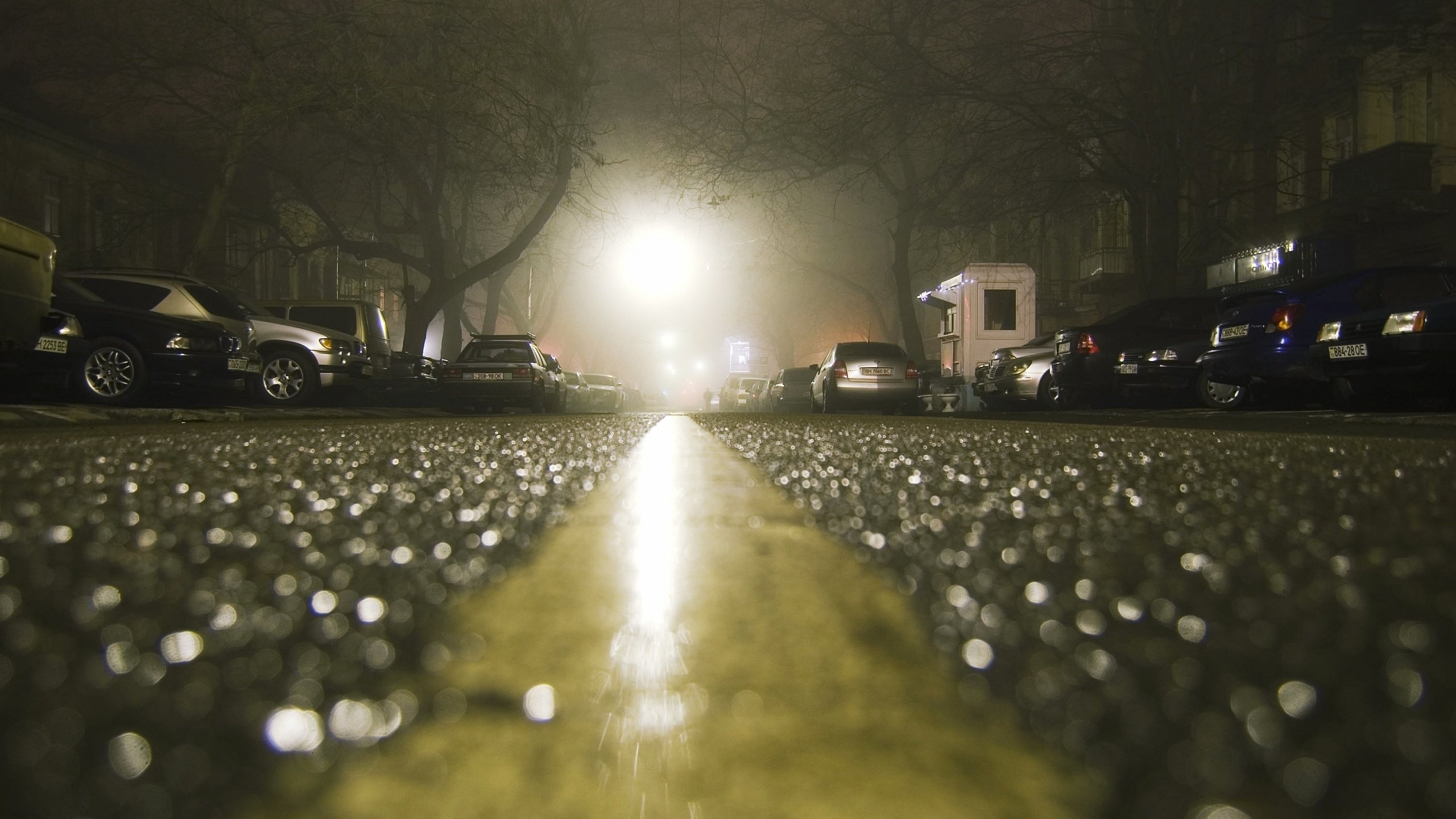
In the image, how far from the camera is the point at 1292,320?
510 inches

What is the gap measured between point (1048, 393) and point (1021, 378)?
605 mm

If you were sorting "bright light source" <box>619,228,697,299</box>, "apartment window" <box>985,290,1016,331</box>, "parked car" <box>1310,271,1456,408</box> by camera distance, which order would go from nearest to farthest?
"parked car" <box>1310,271,1456,408</box>
"apartment window" <box>985,290,1016,331</box>
"bright light source" <box>619,228,697,299</box>

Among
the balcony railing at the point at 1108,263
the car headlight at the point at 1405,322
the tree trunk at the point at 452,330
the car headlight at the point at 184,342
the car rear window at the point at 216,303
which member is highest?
the balcony railing at the point at 1108,263

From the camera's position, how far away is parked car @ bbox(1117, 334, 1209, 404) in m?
16.4

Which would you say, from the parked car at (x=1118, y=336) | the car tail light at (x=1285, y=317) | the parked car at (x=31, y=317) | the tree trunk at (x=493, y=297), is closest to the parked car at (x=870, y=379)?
the parked car at (x=1118, y=336)

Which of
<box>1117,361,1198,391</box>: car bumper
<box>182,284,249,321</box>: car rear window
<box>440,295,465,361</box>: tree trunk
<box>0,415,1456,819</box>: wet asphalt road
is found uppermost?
<box>440,295,465,361</box>: tree trunk

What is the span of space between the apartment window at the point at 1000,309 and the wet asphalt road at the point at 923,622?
111 ft

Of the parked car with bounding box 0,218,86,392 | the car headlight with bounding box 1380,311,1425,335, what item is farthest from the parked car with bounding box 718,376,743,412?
the car headlight with bounding box 1380,311,1425,335

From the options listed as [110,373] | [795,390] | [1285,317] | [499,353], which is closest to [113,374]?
[110,373]

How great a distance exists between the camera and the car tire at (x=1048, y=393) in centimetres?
2023

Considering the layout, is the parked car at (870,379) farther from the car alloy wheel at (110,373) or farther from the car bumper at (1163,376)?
the car alloy wheel at (110,373)

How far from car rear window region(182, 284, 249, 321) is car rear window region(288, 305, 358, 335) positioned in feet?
15.2

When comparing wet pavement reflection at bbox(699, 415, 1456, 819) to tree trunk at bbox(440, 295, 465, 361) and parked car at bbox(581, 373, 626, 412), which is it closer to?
parked car at bbox(581, 373, 626, 412)

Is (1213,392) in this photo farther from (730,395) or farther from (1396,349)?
(730,395)
